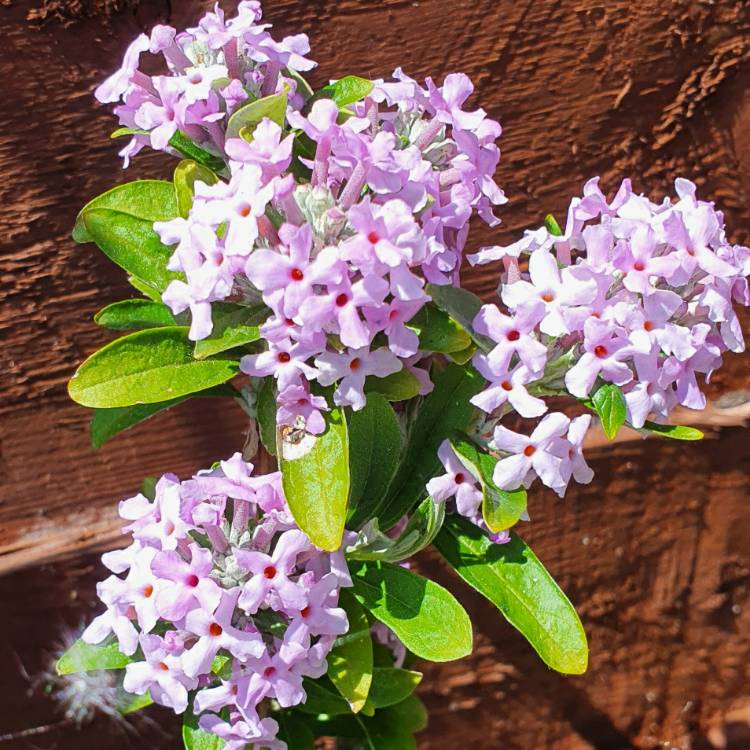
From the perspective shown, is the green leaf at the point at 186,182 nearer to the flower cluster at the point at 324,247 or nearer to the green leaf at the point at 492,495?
the flower cluster at the point at 324,247

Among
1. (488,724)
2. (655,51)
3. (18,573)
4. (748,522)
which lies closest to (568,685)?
(488,724)

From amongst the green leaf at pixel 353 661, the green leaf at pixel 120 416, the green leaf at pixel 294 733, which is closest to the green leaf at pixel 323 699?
Result: the green leaf at pixel 294 733

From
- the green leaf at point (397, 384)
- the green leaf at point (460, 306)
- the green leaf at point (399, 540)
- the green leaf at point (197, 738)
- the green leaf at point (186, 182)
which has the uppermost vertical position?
the green leaf at point (186, 182)

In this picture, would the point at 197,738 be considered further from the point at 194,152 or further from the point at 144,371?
the point at 194,152

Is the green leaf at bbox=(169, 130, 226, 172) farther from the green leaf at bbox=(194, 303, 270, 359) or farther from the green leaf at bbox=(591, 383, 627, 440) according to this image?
the green leaf at bbox=(591, 383, 627, 440)

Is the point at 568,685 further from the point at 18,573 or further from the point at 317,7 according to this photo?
the point at 317,7

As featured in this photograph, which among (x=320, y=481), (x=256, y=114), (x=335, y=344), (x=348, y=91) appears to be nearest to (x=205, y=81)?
(x=256, y=114)

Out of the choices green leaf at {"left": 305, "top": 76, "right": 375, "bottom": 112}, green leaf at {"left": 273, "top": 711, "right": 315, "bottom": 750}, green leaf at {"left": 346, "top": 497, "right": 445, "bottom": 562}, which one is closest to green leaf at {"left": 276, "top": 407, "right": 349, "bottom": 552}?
green leaf at {"left": 346, "top": 497, "right": 445, "bottom": 562}
